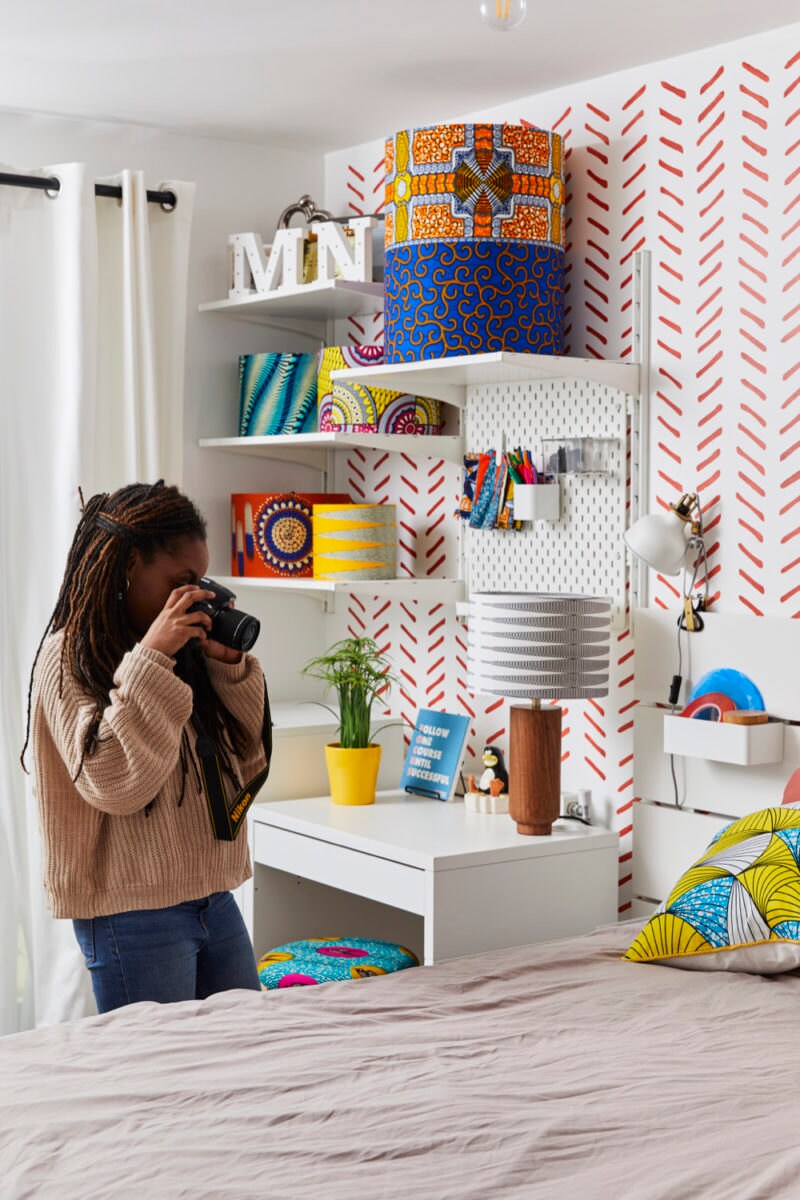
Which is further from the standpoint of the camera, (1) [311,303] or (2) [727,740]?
(1) [311,303]

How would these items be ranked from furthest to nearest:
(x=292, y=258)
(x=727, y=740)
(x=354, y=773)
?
(x=292, y=258) → (x=354, y=773) → (x=727, y=740)

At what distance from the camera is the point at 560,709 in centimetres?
283

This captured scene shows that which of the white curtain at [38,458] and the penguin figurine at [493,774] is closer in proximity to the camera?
the penguin figurine at [493,774]

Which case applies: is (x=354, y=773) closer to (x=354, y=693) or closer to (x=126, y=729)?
(x=354, y=693)

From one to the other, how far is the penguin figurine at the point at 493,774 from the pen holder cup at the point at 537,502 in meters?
0.53

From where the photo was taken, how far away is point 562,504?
Answer: 304cm

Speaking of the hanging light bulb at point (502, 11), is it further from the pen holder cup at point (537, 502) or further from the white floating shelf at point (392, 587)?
the white floating shelf at point (392, 587)

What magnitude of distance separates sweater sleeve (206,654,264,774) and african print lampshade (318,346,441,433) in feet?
3.76

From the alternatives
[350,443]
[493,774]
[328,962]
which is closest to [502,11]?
[350,443]

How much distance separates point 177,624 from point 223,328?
1.76 m

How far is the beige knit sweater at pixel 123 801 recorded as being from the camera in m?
1.94

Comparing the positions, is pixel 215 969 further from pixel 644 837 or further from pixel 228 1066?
pixel 644 837

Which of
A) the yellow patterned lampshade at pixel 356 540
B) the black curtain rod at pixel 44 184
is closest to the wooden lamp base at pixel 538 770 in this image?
the yellow patterned lampshade at pixel 356 540

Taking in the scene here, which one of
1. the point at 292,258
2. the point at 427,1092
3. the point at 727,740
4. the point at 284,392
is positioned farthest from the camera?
the point at 284,392
